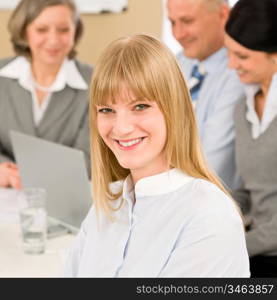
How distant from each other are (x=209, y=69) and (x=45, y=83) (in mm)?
701

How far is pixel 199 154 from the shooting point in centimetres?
134

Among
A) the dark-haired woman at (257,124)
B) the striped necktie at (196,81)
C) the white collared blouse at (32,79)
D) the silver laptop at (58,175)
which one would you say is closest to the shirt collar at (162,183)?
the silver laptop at (58,175)

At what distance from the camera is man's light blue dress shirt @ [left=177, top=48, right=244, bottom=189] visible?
7.52ft

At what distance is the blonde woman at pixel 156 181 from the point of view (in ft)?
4.07

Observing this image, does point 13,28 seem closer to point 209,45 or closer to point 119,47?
point 209,45

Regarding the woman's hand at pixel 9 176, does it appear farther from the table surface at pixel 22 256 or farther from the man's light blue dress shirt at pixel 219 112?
the man's light blue dress shirt at pixel 219 112

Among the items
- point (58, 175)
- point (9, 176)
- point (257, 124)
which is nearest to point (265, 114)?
point (257, 124)

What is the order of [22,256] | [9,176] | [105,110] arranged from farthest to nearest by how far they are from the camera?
[9,176], [22,256], [105,110]

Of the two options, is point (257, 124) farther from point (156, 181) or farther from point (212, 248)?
point (212, 248)

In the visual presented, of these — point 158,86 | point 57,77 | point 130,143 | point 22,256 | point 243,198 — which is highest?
point 158,86

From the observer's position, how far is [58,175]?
183cm

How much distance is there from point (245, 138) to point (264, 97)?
0.17 metres

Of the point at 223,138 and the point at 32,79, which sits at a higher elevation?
the point at 32,79

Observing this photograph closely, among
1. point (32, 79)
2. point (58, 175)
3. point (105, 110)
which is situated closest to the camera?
point (105, 110)
